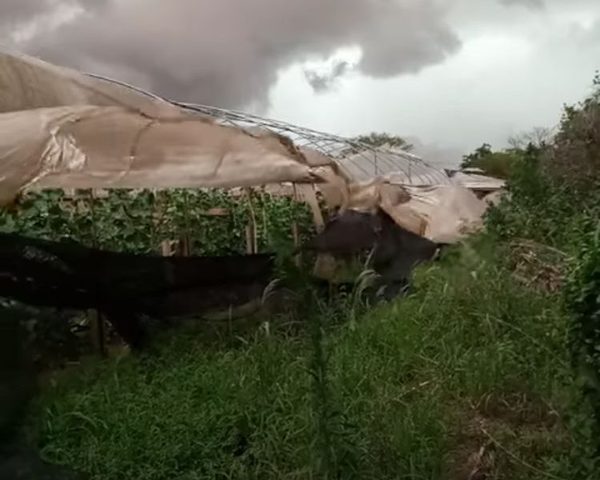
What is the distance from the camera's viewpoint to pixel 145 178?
581 centimetres

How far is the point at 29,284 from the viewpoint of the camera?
6.98 m

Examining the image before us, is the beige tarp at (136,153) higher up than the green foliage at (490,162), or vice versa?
the beige tarp at (136,153)

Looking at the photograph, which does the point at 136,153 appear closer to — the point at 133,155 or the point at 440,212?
the point at 133,155

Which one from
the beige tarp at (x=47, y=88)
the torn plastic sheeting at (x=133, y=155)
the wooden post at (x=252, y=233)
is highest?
the beige tarp at (x=47, y=88)

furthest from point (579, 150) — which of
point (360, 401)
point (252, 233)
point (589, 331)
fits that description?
point (589, 331)

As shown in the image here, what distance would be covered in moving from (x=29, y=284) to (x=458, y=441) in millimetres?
3279

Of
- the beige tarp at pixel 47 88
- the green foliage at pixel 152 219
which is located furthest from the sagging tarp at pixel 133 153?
the green foliage at pixel 152 219

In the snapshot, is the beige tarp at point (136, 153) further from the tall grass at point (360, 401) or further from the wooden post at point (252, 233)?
the wooden post at point (252, 233)

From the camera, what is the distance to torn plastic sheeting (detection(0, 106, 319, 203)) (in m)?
5.82

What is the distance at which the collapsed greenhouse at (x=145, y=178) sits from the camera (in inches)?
232

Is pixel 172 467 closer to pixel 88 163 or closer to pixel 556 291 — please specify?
pixel 88 163

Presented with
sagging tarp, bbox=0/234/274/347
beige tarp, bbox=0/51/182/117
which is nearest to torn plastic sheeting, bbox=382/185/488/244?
sagging tarp, bbox=0/234/274/347

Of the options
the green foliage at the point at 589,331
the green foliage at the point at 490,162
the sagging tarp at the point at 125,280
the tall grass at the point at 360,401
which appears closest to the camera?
the green foliage at the point at 589,331

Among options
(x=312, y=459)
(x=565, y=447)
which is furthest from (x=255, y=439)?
(x=565, y=447)
